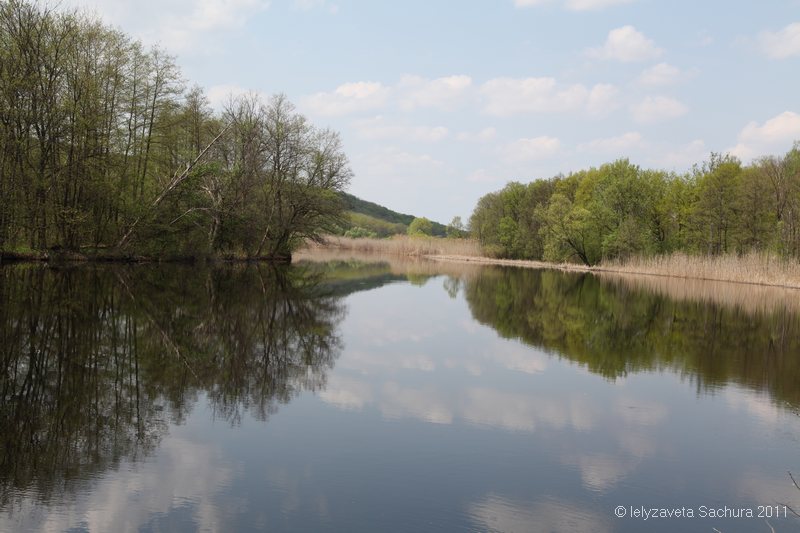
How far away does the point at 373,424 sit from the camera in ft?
22.4

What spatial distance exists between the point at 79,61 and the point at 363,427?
2842 centimetres

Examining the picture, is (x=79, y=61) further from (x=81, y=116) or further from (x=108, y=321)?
(x=108, y=321)

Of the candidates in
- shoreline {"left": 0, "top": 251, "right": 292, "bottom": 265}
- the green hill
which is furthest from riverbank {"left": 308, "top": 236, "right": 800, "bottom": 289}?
the green hill

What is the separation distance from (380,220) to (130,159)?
124 m

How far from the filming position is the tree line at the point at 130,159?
25.2m

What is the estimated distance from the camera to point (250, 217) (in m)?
39.7

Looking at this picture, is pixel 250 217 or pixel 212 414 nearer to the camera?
pixel 212 414

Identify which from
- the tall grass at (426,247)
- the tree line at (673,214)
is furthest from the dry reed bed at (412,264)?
the tree line at (673,214)

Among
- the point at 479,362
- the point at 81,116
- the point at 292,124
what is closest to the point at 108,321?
the point at 479,362

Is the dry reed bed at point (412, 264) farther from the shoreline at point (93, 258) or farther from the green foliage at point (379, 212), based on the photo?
the green foliage at point (379, 212)

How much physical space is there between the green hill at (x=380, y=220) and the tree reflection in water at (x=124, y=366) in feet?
386
